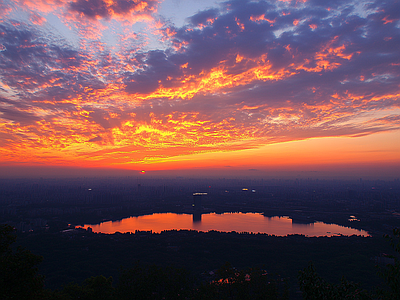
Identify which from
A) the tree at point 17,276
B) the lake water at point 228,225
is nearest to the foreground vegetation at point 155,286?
the tree at point 17,276

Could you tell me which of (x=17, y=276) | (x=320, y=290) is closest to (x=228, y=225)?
(x=17, y=276)

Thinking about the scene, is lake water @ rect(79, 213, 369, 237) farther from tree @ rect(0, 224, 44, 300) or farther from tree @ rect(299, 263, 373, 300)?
tree @ rect(299, 263, 373, 300)

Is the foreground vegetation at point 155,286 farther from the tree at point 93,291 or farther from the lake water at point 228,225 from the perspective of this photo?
the lake water at point 228,225

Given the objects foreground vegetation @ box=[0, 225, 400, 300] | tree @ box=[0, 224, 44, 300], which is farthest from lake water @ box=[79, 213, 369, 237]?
tree @ box=[0, 224, 44, 300]

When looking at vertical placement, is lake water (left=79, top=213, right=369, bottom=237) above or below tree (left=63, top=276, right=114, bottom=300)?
below

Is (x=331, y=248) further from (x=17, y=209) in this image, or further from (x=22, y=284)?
(x=17, y=209)

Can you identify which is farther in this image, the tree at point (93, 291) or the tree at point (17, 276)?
the tree at point (93, 291)

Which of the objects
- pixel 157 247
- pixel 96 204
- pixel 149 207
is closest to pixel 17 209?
pixel 96 204

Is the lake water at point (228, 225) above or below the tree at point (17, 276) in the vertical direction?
below
